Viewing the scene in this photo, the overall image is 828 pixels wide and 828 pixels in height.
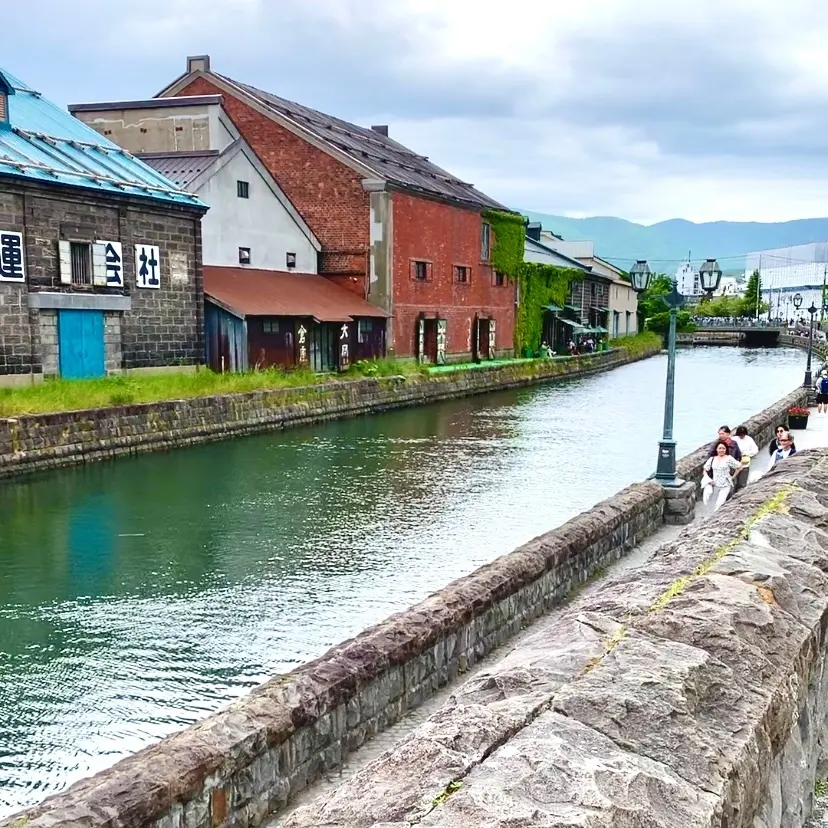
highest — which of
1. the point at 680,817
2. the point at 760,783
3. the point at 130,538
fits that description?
the point at 680,817

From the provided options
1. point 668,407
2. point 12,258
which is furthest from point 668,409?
point 12,258

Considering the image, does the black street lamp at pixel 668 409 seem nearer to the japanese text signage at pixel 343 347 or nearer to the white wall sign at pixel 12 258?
the white wall sign at pixel 12 258

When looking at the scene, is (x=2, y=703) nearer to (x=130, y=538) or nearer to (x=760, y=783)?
A: (x=130, y=538)

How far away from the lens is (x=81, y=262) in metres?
24.0

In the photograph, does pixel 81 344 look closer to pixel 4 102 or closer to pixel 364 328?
pixel 4 102

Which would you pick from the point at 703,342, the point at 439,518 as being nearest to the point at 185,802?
the point at 439,518

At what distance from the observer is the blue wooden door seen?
925 inches

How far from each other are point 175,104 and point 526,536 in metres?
26.4

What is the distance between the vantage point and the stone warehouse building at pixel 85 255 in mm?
22156

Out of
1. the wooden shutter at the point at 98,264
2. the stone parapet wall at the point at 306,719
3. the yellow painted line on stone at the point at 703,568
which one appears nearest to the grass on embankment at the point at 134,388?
the wooden shutter at the point at 98,264

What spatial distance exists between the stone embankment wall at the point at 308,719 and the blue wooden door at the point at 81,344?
17762mm

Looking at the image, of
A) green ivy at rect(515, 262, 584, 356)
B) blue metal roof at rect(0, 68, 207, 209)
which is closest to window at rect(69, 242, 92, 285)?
blue metal roof at rect(0, 68, 207, 209)

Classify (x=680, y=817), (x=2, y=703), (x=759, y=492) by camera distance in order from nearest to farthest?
1. (x=680, y=817)
2. (x=759, y=492)
3. (x=2, y=703)

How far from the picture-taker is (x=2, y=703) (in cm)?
784
